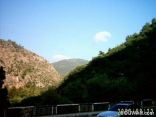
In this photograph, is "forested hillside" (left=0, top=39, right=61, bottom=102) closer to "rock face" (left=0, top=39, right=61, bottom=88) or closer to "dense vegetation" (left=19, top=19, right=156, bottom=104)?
"rock face" (left=0, top=39, right=61, bottom=88)

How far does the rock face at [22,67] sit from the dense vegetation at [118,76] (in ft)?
144

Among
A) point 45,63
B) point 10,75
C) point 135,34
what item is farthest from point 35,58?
point 135,34

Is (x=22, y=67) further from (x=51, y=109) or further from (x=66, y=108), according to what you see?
(x=51, y=109)

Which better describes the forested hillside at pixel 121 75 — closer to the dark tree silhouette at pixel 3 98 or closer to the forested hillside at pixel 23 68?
the dark tree silhouette at pixel 3 98

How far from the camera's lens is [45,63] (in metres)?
169

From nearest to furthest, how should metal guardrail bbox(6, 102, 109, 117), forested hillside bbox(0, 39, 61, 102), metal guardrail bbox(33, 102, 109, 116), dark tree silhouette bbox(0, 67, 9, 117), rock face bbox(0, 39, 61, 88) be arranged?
1. dark tree silhouette bbox(0, 67, 9, 117)
2. metal guardrail bbox(6, 102, 109, 117)
3. metal guardrail bbox(33, 102, 109, 116)
4. forested hillside bbox(0, 39, 61, 102)
5. rock face bbox(0, 39, 61, 88)

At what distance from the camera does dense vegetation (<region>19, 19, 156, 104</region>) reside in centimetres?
5816

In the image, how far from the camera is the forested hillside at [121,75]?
193 ft

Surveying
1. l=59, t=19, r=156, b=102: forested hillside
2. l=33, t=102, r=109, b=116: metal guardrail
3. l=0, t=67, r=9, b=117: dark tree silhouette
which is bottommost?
l=33, t=102, r=109, b=116: metal guardrail

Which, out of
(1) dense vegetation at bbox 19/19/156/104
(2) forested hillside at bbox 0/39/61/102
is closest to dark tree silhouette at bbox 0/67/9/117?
(1) dense vegetation at bbox 19/19/156/104

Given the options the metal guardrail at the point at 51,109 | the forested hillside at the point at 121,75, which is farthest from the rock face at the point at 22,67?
the metal guardrail at the point at 51,109

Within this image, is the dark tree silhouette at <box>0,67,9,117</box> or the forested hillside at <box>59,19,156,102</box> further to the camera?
the forested hillside at <box>59,19,156,102</box>

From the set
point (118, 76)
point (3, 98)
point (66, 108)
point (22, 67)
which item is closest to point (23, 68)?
point (22, 67)

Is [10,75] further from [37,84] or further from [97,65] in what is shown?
[97,65]
